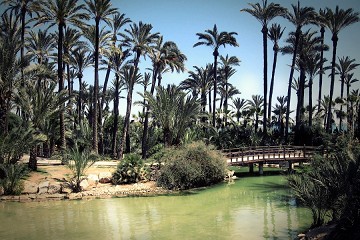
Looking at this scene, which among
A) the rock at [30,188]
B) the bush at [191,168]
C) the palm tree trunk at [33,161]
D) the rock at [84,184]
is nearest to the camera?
the rock at [30,188]

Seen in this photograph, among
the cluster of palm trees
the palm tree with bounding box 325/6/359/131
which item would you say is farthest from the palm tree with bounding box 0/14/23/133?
the palm tree with bounding box 325/6/359/131

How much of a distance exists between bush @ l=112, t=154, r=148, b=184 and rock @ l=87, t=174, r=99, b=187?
1193 mm

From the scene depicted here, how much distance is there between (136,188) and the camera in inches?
868

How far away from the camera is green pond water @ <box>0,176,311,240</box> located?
505 inches

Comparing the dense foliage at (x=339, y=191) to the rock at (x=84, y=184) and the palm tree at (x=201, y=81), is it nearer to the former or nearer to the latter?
the rock at (x=84, y=184)

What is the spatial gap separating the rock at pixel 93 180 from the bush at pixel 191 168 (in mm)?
4396

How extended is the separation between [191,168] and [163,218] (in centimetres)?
801

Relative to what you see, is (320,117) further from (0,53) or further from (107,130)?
(0,53)

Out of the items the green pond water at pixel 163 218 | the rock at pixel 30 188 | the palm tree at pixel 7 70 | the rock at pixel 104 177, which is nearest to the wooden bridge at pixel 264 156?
the green pond water at pixel 163 218

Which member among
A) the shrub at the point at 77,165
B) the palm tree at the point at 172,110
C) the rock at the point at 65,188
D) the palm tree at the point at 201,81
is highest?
the palm tree at the point at 201,81

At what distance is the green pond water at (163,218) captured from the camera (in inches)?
505

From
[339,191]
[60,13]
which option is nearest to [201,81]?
[60,13]

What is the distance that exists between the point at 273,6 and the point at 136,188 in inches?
1066

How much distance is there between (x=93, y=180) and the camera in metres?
22.6
